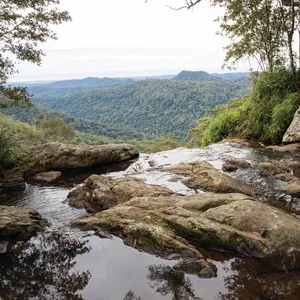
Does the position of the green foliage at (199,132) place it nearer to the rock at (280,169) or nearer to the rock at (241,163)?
the rock at (241,163)

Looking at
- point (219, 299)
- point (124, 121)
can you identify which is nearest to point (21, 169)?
point (219, 299)

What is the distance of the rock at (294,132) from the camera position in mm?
13180

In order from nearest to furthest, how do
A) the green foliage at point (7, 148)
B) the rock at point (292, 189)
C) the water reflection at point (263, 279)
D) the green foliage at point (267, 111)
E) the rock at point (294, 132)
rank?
the water reflection at point (263, 279), the rock at point (292, 189), the green foliage at point (7, 148), the rock at point (294, 132), the green foliage at point (267, 111)

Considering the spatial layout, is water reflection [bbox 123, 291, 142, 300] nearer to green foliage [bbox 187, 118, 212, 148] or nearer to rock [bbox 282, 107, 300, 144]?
rock [bbox 282, 107, 300, 144]

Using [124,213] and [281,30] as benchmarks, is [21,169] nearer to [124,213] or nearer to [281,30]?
[124,213]

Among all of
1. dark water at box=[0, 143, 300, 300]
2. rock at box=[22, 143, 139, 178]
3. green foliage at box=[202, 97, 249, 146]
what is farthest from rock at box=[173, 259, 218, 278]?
A: green foliage at box=[202, 97, 249, 146]

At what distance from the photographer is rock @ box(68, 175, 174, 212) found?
7.75m

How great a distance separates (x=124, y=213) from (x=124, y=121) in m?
146

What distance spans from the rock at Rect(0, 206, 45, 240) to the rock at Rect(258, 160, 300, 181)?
6902 millimetres

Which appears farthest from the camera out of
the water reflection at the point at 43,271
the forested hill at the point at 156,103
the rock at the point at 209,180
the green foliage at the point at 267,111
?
the forested hill at the point at 156,103

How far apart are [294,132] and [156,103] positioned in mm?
138580

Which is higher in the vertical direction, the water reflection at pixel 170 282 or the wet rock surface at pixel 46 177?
the water reflection at pixel 170 282

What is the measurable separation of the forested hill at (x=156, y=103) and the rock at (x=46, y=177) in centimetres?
9866

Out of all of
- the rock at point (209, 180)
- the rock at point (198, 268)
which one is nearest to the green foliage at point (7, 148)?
the rock at point (209, 180)
